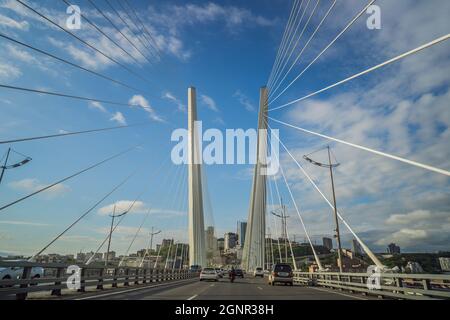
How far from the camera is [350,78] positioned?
526 inches

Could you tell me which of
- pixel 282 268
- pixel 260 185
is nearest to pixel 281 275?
pixel 282 268

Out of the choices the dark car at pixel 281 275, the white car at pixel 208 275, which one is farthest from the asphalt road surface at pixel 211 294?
the white car at pixel 208 275

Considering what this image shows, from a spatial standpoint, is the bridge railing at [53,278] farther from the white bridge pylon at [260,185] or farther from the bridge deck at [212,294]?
the white bridge pylon at [260,185]

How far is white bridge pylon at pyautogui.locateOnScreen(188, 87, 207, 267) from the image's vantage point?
41.5 metres

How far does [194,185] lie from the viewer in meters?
42.1

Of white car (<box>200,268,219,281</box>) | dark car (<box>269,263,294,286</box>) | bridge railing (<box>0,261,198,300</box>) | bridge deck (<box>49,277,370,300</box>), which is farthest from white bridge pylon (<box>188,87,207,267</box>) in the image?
bridge deck (<box>49,277,370,300</box>)

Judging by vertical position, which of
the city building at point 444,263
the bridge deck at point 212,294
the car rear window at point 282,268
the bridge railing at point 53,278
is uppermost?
the city building at point 444,263

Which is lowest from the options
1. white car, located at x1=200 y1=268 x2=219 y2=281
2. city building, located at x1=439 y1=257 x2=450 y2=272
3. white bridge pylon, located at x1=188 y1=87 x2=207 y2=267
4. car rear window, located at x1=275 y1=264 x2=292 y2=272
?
white car, located at x1=200 y1=268 x2=219 y2=281

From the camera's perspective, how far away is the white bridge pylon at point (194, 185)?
41.5m

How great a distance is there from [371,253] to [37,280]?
11917 mm

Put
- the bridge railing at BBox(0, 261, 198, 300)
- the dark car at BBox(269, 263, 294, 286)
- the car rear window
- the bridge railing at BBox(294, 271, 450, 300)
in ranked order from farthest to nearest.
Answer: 1. the car rear window
2. the dark car at BBox(269, 263, 294, 286)
3. the bridge railing at BBox(294, 271, 450, 300)
4. the bridge railing at BBox(0, 261, 198, 300)

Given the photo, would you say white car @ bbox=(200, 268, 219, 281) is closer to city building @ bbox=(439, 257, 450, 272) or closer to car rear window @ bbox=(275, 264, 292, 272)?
car rear window @ bbox=(275, 264, 292, 272)
